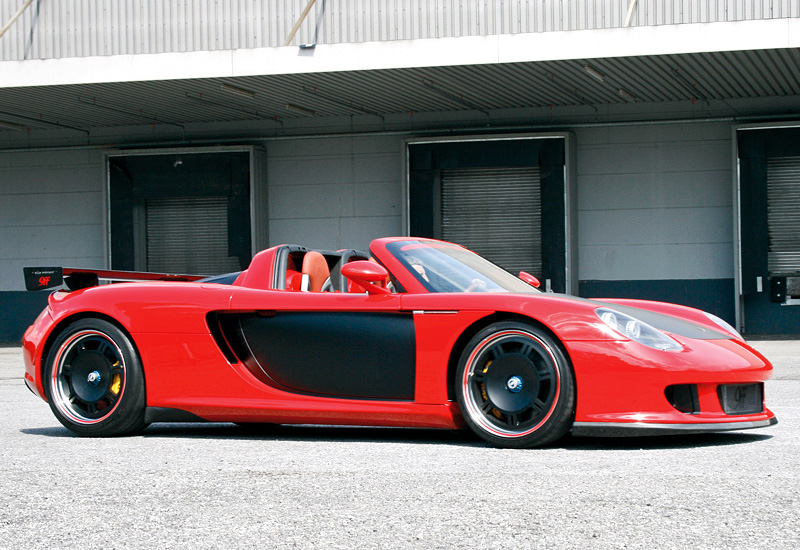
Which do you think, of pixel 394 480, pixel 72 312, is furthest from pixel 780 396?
pixel 72 312

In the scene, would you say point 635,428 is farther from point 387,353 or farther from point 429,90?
point 429,90

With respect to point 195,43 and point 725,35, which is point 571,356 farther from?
point 195,43

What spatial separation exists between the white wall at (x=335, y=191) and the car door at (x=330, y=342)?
11.7 metres

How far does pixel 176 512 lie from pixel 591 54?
35.8 feet

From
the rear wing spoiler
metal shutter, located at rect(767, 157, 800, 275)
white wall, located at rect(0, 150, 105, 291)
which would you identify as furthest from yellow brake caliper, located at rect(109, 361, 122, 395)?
white wall, located at rect(0, 150, 105, 291)

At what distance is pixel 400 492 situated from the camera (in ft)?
12.1

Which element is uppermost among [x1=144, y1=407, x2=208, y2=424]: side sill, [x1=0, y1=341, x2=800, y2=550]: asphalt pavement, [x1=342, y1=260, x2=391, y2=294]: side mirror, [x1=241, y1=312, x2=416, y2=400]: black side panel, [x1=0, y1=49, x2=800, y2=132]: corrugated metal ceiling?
[x1=0, y1=49, x2=800, y2=132]: corrugated metal ceiling

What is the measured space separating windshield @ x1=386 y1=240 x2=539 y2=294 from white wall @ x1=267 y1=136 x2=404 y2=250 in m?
11.4

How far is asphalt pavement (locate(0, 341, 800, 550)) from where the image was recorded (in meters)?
3.06

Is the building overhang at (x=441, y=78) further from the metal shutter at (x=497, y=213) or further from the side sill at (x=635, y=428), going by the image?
the side sill at (x=635, y=428)

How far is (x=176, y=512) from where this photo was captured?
344 centimetres

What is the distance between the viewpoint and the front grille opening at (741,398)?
183 inches

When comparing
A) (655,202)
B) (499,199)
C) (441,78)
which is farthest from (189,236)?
(655,202)

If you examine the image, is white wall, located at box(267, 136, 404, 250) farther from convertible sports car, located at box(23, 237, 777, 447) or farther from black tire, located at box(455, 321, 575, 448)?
black tire, located at box(455, 321, 575, 448)
